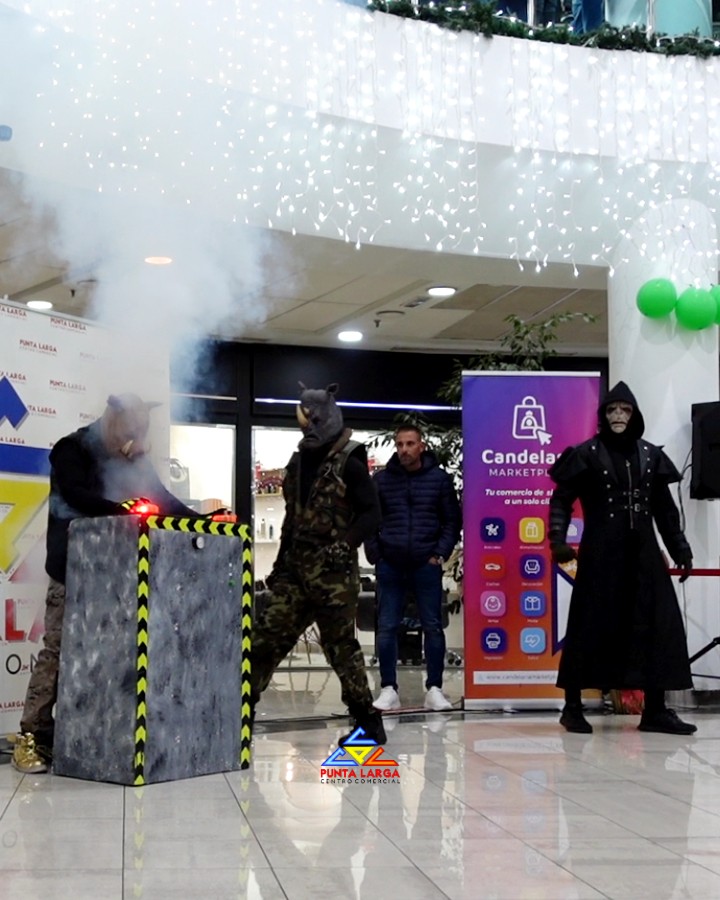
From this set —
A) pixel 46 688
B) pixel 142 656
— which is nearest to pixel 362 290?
pixel 46 688

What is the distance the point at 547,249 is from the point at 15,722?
4532 mm

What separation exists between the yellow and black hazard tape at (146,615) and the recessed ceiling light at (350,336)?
6635 millimetres

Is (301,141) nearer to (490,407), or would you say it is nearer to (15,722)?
(490,407)

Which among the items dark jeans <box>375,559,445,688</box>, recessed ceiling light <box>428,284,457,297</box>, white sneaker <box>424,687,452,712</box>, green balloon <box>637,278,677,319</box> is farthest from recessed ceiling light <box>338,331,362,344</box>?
white sneaker <box>424,687,452,712</box>

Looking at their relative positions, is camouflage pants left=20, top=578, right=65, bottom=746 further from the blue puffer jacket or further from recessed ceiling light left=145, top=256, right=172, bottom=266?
the blue puffer jacket

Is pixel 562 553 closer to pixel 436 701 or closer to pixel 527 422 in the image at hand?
pixel 527 422

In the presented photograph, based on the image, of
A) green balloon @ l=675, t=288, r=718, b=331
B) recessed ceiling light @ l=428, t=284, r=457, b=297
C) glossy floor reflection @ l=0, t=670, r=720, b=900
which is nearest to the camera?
glossy floor reflection @ l=0, t=670, r=720, b=900

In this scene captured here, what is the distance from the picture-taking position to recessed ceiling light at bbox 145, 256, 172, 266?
5227mm

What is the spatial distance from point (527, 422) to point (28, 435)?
294 centimetres

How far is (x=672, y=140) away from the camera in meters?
8.05

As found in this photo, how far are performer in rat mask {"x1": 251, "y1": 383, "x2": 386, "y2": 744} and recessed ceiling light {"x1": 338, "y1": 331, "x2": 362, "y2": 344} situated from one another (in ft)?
20.1

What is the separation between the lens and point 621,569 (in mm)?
5957

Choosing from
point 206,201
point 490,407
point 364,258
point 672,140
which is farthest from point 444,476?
point 672,140

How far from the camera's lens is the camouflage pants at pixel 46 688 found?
4.72 meters
